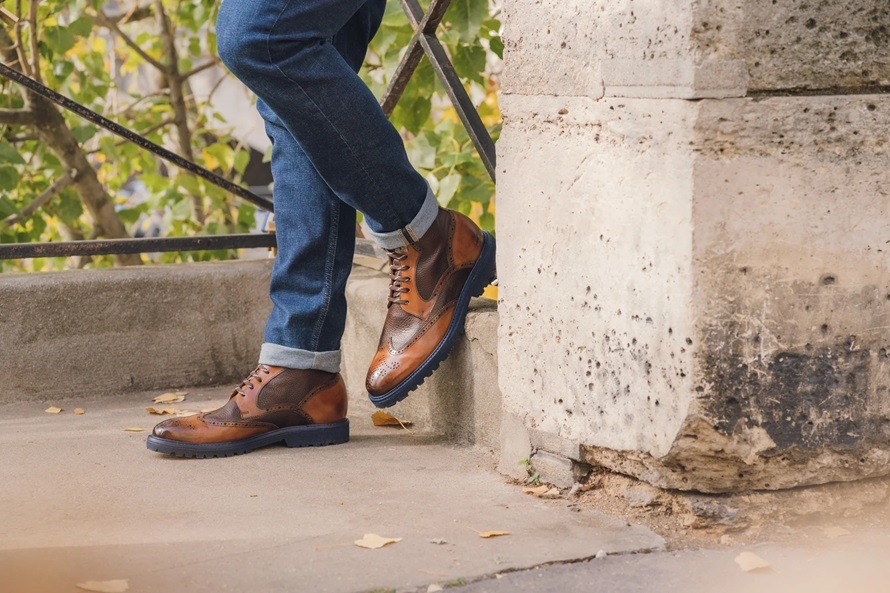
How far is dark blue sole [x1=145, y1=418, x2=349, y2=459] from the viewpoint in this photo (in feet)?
8.71

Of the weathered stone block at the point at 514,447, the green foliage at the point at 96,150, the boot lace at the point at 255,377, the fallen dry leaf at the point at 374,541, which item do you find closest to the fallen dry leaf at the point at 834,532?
the weathered stone block at the point at 514,447

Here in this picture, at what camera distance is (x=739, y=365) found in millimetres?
2023

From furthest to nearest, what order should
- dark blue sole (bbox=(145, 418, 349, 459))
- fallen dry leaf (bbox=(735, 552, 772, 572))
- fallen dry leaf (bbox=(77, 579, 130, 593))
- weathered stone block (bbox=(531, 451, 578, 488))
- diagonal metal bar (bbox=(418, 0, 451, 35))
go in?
diagonal metal bar (bbox=(418, 0, 451, 35)) → dark blue sole (bbox=(145, 418, 349, 459)) → weathered stone block (bbox=(531, 451, 578, 488)) → fallen dry leaf (bbox=(735, 552, 772, 572)) → fallen dry leaf (bbox=(77, 579, 130, 593))

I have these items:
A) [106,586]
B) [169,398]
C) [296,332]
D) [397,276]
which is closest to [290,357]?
[296,332]

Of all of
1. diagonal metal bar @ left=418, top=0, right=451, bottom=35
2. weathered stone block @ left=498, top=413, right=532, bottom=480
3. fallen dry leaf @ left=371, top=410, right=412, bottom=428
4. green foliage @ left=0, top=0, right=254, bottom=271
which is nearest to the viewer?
weathered stone block @ left=498, top=413, right=532, bottom=480

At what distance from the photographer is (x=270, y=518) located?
7.25ft

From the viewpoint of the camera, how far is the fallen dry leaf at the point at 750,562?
1939 mm

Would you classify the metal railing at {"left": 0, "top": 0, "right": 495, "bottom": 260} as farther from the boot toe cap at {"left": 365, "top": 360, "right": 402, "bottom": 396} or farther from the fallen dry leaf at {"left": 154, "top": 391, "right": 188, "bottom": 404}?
the boot toe cap at {"left": 365, "top": 360, "right": 402, "bottom": 396}

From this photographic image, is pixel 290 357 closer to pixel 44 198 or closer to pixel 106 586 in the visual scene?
pixel 106 586

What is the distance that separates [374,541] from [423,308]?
2.50ft

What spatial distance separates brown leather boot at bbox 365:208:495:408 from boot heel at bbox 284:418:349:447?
0.57 ft

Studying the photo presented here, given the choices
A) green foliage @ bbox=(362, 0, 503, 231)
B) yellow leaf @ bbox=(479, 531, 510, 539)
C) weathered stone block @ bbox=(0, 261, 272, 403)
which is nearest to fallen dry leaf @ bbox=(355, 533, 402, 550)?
yellow leaf @ bbox=(479, 531, 510, 539)

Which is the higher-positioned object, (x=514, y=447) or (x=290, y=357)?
(x=290, y=357)

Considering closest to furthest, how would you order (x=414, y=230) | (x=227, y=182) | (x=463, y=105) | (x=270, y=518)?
(x=270, y=518)
(x=414, y=230)
(x=463, y=105)
(x=227, y=182)
